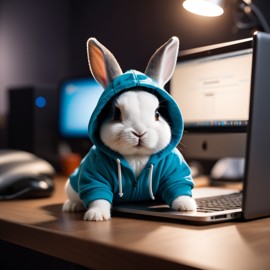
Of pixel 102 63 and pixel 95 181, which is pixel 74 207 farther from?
pixel 102 63

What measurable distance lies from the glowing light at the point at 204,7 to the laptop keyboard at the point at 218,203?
419 mm

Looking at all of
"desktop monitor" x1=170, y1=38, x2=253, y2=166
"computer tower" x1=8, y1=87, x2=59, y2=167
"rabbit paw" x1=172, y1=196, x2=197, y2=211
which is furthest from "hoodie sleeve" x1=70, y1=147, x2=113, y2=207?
"computer tower" x1=8, y1=87, x2=59, y2=167

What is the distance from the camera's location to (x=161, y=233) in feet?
1.91

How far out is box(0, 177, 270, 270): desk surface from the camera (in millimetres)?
458

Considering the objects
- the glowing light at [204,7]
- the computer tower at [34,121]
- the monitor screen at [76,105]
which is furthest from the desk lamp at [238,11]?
the computer tower at [34,121]

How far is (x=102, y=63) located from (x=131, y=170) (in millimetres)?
185

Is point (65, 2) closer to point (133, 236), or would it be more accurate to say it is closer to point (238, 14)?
point (238, 14)

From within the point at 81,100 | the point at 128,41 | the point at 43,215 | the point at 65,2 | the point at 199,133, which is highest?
the point at 65,2

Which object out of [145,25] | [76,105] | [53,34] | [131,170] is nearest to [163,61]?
[131,170]

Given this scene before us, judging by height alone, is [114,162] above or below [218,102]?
below

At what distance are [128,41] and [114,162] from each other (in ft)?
3.30

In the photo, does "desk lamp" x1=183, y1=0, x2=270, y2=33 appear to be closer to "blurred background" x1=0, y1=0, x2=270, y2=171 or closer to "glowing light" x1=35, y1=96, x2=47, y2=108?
"blurred background" x1=0, y1=0, x2=270, y2=171

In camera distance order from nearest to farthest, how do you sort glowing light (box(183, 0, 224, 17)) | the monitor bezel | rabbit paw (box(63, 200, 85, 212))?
1. rabbit paw (box(63, 200, 85, 212))
2. glowing light (box(183, 0, 224, 17))
3. the monitor bezel

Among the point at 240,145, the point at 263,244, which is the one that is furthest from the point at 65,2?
the point at 263,244
